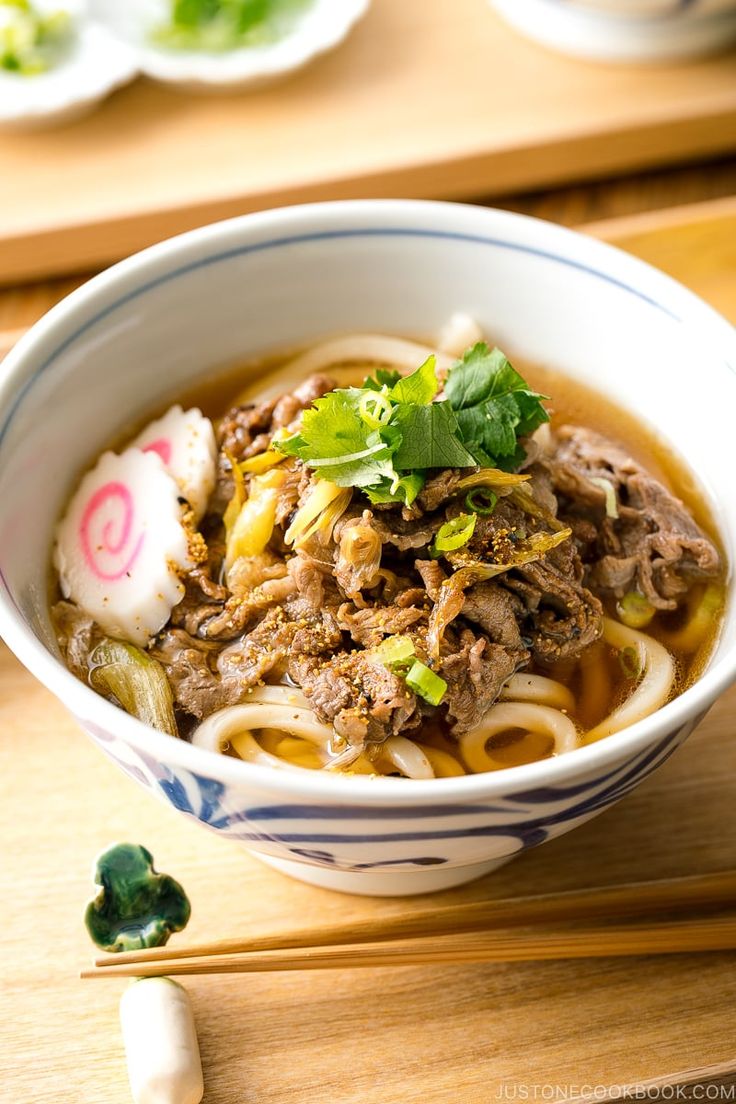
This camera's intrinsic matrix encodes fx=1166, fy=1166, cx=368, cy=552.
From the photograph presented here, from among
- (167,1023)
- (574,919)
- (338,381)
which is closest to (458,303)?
(338,381)

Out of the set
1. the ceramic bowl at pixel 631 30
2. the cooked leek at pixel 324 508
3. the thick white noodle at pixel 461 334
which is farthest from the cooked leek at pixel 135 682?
the ceramic bowl at pixel 631 30

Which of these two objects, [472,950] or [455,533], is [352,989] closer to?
[472,950]

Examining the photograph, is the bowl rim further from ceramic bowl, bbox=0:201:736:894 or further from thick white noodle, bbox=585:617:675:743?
thick white noodle, bbox=585:617:675:743

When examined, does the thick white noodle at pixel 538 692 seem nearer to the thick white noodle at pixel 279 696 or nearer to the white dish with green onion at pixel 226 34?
the thick white noodle at pixel 279 696

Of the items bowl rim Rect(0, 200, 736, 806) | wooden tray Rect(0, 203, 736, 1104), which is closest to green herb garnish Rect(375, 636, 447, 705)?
bowl rim Rect(0, 200, 736, 806)

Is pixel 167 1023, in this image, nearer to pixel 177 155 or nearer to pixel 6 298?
pixel 6 298

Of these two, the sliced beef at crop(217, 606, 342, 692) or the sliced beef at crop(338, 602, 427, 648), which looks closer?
the sliced beef at crop(338, 602, 427, 648)

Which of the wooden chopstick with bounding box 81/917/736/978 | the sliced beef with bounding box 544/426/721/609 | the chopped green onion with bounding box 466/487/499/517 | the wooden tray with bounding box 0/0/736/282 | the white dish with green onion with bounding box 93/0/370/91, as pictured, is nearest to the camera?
the wooden chopstick with bounding box 81/917/736/978
